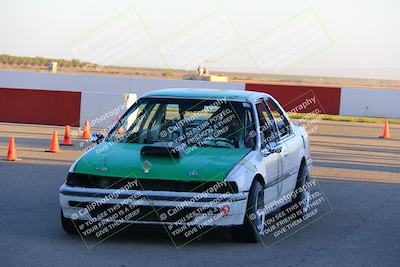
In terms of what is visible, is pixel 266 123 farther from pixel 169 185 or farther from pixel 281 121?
pixel 169 185

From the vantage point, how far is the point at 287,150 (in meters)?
9.48

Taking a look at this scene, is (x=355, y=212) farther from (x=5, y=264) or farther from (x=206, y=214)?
(x=5, y=264)

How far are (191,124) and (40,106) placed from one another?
51.9 ft

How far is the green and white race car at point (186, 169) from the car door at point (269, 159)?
0.01m

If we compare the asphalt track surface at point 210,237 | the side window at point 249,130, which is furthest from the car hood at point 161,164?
the asphalt track surface at point 210,237

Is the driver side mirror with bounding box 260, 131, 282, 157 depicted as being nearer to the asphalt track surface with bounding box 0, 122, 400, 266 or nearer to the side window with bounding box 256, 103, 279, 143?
the side window with bounding box 256, 103, 279, 143

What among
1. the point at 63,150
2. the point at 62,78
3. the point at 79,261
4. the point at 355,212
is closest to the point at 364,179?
the point at 355,212

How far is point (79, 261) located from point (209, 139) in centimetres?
226

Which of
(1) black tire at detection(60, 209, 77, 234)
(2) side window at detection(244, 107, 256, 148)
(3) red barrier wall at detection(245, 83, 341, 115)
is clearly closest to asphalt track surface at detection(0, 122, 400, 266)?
(1) black tire at detection(60, 209, 77, 234)

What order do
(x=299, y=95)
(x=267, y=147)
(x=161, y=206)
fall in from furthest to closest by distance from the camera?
1. (x=299, y=95)
2. (x=267, y=147)
3. (x=161, y=206)

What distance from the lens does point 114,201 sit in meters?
7.66

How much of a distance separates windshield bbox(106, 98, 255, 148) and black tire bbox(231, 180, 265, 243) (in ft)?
2.36

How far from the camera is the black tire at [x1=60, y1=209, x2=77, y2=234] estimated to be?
8047 mm

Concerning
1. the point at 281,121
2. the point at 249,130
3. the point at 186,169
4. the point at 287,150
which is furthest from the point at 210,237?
the point at 281,121
